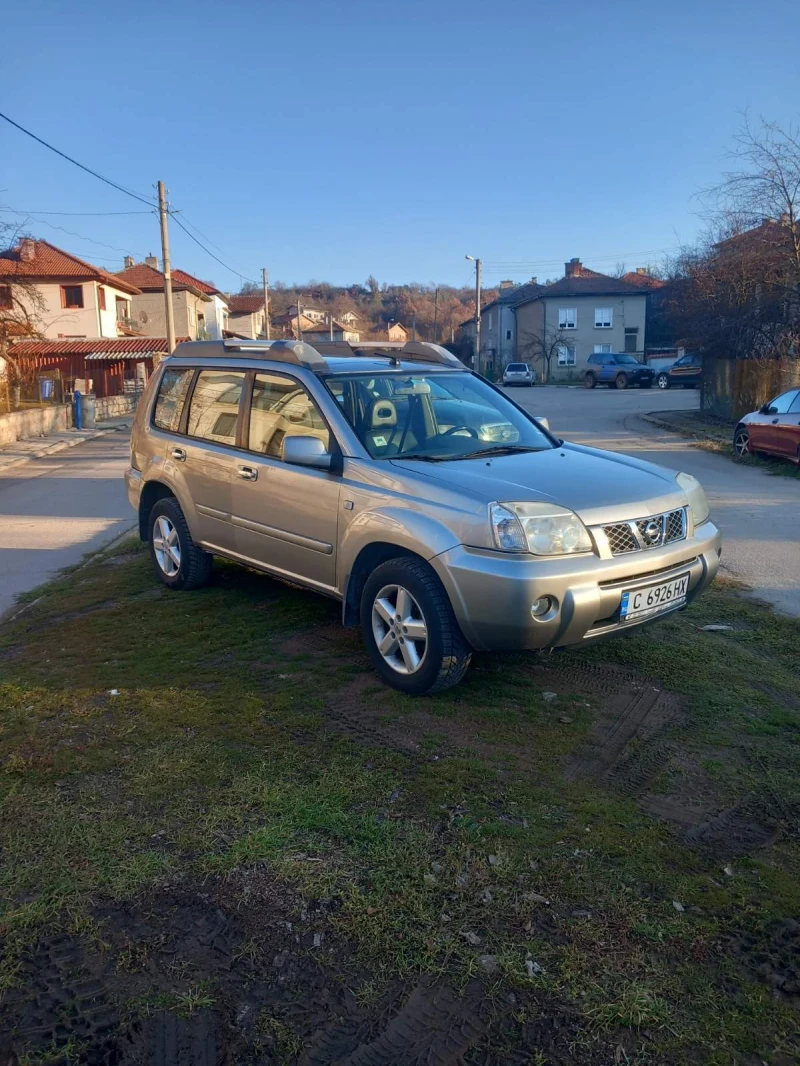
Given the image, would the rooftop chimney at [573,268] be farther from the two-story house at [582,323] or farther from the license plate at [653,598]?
the license plate at [653,598]

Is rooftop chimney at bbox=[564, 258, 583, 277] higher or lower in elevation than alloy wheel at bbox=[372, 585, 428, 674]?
higher

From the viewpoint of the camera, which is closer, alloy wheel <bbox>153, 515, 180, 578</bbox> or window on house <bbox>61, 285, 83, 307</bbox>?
alloy wheel <bbox>153, 515, 180, 578</bbox>

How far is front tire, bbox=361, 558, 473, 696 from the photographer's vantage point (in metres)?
4.49

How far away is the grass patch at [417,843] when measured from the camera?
8.54 ft

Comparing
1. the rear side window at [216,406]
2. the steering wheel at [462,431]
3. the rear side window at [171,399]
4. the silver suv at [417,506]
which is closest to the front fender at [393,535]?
the silver suv at [417,506]

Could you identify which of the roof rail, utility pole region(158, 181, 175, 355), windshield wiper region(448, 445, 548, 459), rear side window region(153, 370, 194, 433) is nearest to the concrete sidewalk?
utility pole region(158, 181, 175, 355)

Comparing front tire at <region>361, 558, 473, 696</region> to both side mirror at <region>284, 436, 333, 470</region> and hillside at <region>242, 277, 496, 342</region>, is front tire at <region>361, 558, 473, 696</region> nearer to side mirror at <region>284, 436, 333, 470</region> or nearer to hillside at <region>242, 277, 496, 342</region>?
side mirror at <region>284, 436, 333, 470</region>

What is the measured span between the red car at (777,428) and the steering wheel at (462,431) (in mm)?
9988

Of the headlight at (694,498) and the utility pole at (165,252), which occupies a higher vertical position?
the utility pole at (165,252)

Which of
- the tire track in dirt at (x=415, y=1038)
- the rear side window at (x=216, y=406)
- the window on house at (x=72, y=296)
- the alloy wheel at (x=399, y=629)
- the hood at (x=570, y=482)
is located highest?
the window on house at (x=72, y=296)

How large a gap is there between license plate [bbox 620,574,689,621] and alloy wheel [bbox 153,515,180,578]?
3795 mm

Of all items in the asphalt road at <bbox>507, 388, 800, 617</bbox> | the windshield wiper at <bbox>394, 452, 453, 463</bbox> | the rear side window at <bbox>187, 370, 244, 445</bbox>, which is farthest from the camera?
the asphalt road at <bbox>507, 388, 800, 617</bbox>

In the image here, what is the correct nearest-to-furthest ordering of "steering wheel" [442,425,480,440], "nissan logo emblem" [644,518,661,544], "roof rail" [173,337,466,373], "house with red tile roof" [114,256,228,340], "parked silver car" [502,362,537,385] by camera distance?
1. "nissan logo emblem" [644,518,661,544]
2. "steering wheel" [442,425,480,440]
3. "roof rail" [173,337,466,373]
4. "parked silver car" [502,362,537,385]
5. "house with red tile roof" [114,256,228,340]

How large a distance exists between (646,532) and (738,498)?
7.83 m
